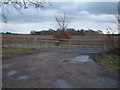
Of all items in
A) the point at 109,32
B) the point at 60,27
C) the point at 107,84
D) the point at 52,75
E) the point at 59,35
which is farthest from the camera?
the point at 60,27

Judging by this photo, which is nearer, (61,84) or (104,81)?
(61,84)

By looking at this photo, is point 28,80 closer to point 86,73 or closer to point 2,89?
point 2,89

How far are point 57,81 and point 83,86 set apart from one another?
92cm

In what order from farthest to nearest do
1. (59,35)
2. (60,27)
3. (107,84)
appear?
1. (60,27)
2. (59,35)
3. (107,84)

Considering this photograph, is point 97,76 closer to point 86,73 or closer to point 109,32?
point 86,73

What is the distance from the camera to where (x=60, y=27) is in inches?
1146

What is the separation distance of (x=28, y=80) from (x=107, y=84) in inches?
101

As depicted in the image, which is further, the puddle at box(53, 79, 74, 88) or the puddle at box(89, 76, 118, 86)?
the puddle at box(89, 76, 118, 86)

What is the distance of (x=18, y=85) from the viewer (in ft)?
15.7

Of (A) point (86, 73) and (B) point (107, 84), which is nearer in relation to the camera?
(B) point (107, 84)

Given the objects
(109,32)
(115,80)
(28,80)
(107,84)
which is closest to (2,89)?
(28,80)

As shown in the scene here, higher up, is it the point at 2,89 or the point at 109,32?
the point at 109,32

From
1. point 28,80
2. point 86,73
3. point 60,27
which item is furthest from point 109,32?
point 60,27

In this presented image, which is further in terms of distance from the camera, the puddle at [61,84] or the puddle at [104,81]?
the puddle at [104,81]
